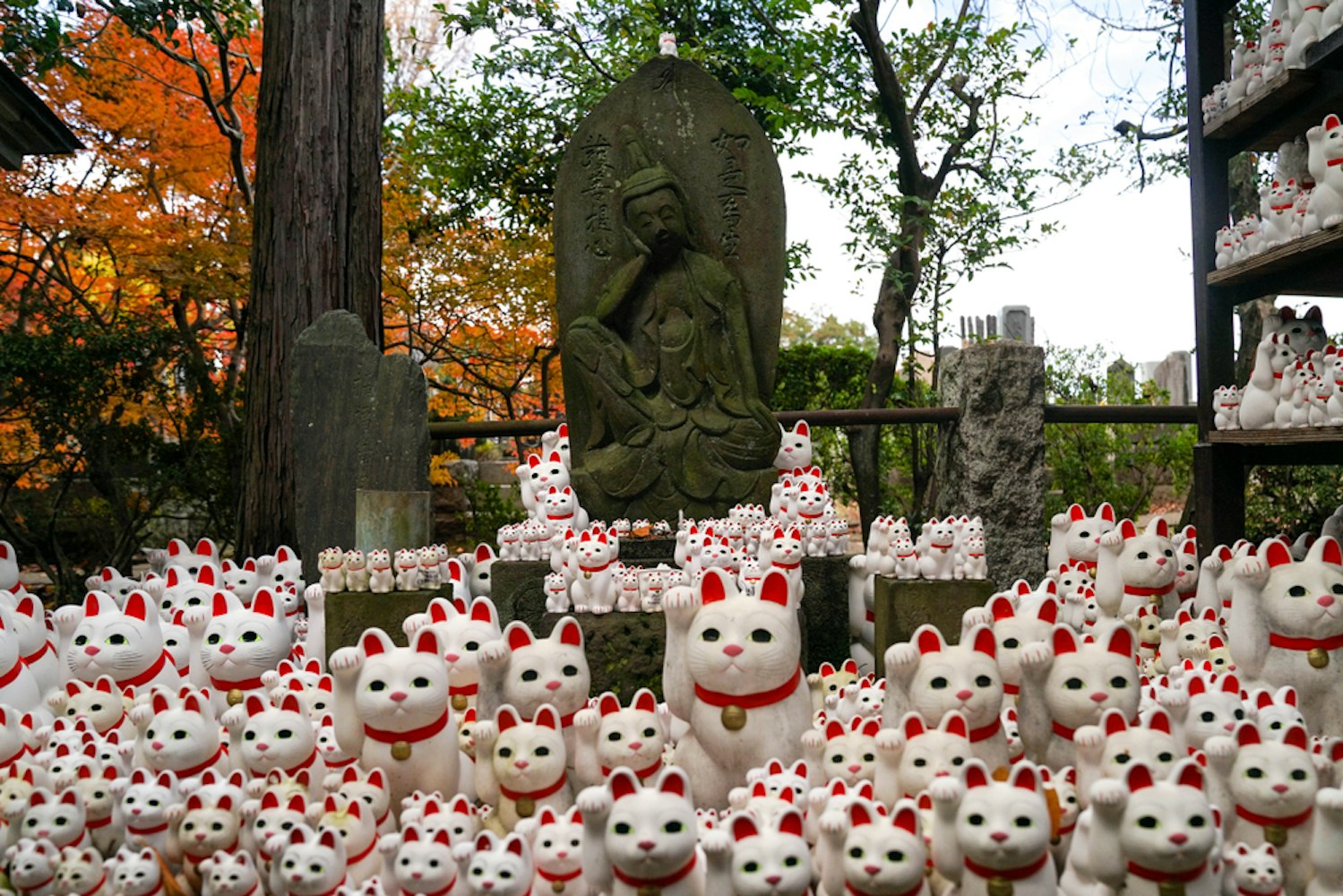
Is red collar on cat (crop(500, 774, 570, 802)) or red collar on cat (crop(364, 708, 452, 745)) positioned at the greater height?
red collar on cat (crop(364, 708, 452, 745))

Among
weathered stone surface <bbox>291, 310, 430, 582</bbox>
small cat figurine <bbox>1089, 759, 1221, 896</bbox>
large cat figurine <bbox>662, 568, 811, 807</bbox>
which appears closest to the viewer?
small cat figurine <bbox>1089, 759, 1221, 896</bbox>

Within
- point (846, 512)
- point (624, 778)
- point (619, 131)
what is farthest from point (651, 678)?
point (846, 512)

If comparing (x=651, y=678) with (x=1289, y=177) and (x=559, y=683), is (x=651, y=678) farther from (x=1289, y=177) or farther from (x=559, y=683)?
(x=1289, y=177)

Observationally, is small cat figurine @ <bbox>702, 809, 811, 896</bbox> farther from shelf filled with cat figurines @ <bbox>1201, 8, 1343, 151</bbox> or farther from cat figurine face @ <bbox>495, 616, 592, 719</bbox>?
shelf filled with cat figurines @ <bbox>1201, 8, 1343, 151</bbox>

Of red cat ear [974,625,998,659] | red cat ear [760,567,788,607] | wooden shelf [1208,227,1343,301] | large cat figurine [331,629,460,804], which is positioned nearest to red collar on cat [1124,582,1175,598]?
wooden shelf [1208,227,1343,301]

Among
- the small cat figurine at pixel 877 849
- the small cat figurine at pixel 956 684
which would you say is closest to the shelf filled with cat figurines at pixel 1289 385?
the small cat figurine at pixel 956 684

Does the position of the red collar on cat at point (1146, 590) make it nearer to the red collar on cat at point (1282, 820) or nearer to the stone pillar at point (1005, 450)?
the red collar on cat at point (1282, 820)

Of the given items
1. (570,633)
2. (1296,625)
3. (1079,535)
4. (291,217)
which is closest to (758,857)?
Result: (570,633)

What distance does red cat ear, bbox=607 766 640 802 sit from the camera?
2.29 metres

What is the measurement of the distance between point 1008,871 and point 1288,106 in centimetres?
420

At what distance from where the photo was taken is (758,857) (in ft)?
7.09

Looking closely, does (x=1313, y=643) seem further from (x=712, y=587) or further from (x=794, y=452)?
(x=794, y=452)

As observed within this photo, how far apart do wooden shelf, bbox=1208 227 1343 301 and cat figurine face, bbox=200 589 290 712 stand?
437 cm

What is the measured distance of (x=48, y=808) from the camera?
266cm
